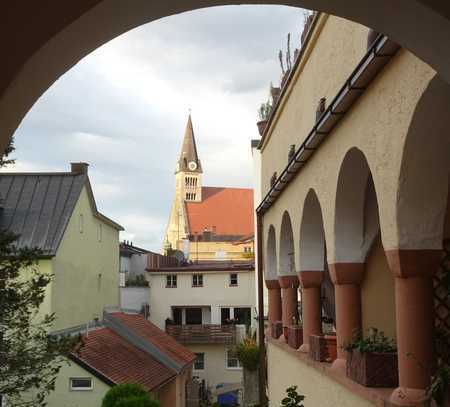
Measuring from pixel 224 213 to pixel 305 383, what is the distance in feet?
253

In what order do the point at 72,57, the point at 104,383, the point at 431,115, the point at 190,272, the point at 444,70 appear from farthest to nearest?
the point at 190,272 < the point at 104,383 < the point at 431,115 < the point at 444,70 < the point at 72,57

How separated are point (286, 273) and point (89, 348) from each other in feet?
40.0

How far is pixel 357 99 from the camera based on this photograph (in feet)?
22.1

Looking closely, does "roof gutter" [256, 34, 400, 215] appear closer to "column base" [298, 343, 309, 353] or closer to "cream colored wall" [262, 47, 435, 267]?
"cream colored wall" [262, 47, 435, 267]

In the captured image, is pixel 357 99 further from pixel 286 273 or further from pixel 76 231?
pixel 76 231

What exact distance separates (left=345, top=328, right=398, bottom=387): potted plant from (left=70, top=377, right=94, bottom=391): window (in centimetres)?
1632

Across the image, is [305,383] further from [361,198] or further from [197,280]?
[197,280]

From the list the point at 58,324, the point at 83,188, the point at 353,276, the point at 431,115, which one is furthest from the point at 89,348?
the point at 431,115

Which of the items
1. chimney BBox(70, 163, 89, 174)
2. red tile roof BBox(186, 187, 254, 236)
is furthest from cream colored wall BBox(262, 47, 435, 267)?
red tile roof BBox(186, 187, 254, 236)

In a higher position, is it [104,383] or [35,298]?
[35,298]

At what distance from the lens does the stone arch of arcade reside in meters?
2.43

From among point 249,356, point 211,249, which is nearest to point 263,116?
point 249,356

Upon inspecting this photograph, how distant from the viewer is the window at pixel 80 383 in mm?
21719

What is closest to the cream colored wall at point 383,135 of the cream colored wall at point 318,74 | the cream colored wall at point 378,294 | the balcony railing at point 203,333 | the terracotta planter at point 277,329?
the cream colored wall at point 318,74
